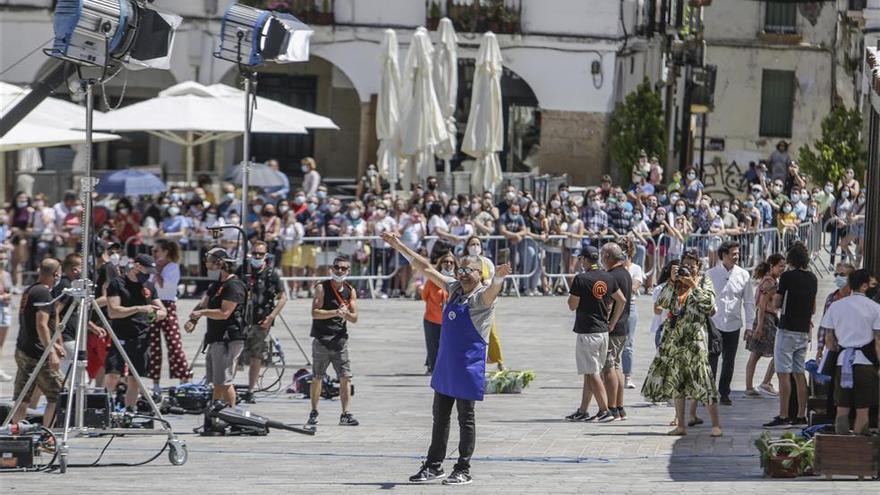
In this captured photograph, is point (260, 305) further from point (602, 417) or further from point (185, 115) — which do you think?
point (185, 115)

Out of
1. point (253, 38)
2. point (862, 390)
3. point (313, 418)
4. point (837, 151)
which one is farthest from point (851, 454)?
point (837, 151)

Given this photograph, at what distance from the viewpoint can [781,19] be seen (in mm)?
43031

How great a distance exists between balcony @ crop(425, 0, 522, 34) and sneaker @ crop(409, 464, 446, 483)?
2939cm

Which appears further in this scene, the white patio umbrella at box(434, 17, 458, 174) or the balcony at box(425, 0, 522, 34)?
the balcony at box(425, 0, 522, 34)

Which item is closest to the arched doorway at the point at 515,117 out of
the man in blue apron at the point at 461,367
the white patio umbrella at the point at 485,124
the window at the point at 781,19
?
the window at the point at 781,19

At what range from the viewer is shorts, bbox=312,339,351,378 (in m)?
16.0

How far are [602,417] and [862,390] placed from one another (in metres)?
3.61

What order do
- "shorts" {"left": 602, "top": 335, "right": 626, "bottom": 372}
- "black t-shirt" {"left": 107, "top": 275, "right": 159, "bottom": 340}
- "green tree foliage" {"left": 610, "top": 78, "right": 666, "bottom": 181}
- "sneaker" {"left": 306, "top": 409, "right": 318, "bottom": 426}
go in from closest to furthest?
"sneaker" {"left": 306, "top": 409, "right": 318, "bottom": 426}, "shorts" {"left": 602, "top": 335, "right": 626, "bottom": 372}, "black t-shirt" {"left": 107, "top": 275, "right": 159, "bottom": 340}, "green tree foliage" {"left": 610, "top": 78, "right": 666, "bottom": 181}

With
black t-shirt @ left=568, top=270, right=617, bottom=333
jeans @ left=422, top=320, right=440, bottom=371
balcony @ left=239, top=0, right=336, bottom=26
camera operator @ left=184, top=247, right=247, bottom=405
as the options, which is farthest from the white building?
black t-shirt @ left=568, top=270, right=617, bottom=333

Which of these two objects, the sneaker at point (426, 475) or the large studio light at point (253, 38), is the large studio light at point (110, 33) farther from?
the sneaker at point (426, 475)

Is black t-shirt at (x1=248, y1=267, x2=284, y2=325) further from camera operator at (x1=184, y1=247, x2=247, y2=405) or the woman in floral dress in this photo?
the woman in floral dress

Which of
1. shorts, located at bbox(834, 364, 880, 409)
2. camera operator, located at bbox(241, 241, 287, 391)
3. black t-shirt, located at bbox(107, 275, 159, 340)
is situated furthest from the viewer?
camera operator, located at bbox(241, 241, 287, 391)

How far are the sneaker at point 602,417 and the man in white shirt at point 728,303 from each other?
4.83 ft

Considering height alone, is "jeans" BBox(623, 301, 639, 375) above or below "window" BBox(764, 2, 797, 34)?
below
